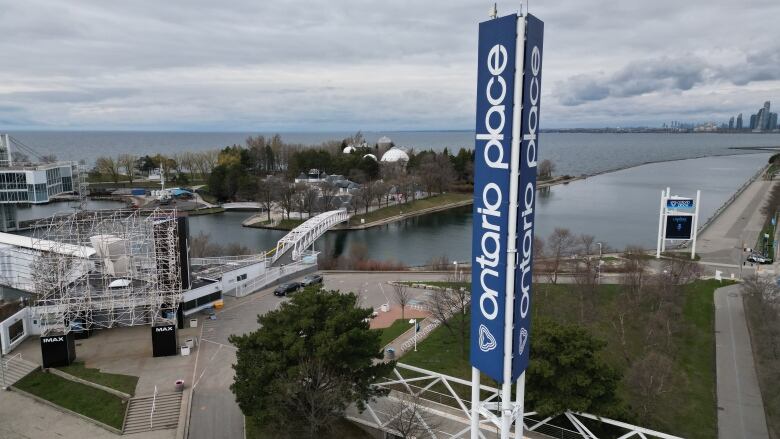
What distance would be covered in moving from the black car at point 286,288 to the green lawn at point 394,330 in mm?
8454

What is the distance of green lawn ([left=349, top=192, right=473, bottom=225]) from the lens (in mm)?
72250

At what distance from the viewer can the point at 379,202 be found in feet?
260

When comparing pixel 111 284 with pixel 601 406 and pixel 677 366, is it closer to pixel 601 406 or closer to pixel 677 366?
pixel 601 406

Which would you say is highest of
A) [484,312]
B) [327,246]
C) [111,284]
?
[484,312]

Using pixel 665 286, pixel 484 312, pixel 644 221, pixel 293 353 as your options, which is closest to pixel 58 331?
pixel 293 353

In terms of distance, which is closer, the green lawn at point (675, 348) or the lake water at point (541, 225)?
the green lawn at point (675, 348)

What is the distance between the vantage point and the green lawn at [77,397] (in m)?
20.1

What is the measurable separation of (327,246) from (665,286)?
37.1 metres

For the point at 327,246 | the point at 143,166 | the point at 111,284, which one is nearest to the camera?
the point at 111,284

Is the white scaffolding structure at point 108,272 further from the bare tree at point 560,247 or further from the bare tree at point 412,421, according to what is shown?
the bare tree at point 560,247

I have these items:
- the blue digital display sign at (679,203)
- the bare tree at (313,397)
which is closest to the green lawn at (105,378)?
the bare tree at (313,397)

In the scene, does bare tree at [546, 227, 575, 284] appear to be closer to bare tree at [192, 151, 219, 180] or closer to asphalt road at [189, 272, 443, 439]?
asphalt road at [189, 272, 443, 439]

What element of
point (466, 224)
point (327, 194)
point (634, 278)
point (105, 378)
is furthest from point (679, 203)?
point (327, 194)

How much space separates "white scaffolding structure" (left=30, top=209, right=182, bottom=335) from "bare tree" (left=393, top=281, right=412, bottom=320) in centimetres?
1210
